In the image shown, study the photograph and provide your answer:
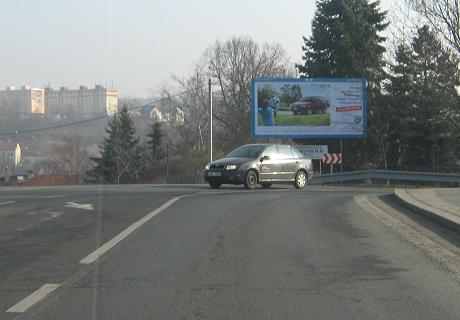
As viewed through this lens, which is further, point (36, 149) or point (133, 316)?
point (36, 149)

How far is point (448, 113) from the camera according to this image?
44.2 m

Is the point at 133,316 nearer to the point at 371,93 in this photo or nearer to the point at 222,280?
the point at 222,280

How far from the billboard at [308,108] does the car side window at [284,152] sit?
17.3m

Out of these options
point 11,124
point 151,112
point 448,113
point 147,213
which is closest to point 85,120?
point 11,124

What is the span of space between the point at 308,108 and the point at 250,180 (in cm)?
2001

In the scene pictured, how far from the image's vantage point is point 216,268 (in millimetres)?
7512

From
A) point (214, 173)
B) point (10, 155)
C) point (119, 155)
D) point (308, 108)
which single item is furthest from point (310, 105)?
point (10, 155)

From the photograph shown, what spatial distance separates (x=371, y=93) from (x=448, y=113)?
6.02m

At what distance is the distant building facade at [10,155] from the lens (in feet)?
241

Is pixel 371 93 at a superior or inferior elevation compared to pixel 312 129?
superior

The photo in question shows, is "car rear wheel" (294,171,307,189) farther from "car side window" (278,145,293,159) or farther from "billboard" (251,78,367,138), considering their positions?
"billboard" (251,78,367,138)

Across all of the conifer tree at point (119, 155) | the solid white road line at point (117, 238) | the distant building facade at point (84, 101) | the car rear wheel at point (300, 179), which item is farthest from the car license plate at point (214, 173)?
the conifer tree at point (119, 155)

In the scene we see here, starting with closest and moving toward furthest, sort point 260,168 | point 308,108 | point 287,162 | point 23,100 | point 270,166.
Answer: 1. point 260,168
2. point 270,166
3. point 287,162
4. point 308,108
5. point 23,100

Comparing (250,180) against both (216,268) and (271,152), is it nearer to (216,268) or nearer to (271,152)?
(271,152)
